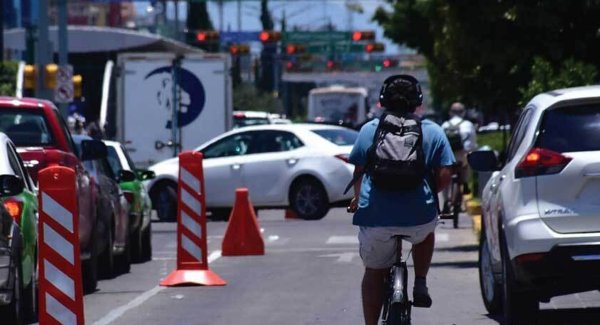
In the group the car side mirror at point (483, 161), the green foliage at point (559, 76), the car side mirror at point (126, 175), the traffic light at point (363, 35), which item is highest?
the green foliage at point (559, 76)

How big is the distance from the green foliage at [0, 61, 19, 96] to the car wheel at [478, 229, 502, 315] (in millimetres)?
32637

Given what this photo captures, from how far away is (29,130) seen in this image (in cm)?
1549

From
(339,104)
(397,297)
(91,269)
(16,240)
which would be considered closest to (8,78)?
(339,104)

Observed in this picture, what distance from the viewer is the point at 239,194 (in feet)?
66.4

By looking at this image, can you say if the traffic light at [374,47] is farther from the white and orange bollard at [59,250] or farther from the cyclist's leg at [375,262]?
the cyclist's leg at [375,262]

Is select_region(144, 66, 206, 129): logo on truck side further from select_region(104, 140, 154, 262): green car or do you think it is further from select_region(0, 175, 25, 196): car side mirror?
select_region(0, 175, 25, 196): car side mirror

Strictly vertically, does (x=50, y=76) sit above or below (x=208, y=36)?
above

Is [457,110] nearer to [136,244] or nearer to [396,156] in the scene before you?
[136,244]

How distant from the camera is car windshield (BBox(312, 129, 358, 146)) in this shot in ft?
90.2

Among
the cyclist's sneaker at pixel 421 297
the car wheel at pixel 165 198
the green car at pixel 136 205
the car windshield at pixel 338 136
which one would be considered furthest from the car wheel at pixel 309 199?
the cyclist's sneaker at pixel 421 297

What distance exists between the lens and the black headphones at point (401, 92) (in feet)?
31.0

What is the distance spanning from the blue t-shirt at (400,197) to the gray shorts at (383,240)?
4cm

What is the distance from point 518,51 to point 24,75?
20.1 metres

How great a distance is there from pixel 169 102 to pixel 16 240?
68.9ft
